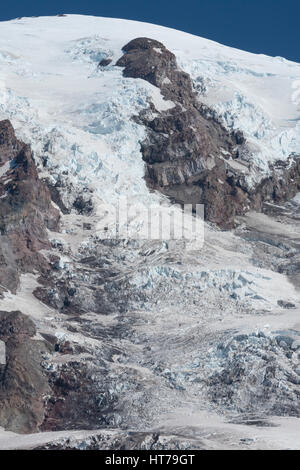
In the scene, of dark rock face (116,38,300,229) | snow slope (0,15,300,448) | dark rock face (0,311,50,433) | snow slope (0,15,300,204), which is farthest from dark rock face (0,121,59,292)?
dark rock face (116,38,300,229)

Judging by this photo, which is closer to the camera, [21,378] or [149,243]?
[21,378]

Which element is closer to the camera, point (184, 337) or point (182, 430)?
point (182, 430)

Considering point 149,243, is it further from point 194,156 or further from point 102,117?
point 102,117

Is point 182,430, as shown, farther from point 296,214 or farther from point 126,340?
point 296,214

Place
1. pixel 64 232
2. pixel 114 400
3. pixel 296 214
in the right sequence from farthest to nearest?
pixel 296 214, pixel 64 232, pixel 114 400

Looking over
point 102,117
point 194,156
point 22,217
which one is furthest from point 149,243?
point 102,117

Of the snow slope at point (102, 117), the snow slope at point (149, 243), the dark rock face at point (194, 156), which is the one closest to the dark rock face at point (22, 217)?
the snow slope at point (149, 243)

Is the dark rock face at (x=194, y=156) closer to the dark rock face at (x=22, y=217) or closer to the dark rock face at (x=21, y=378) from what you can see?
the dark rock face at (x=22, y=217)
